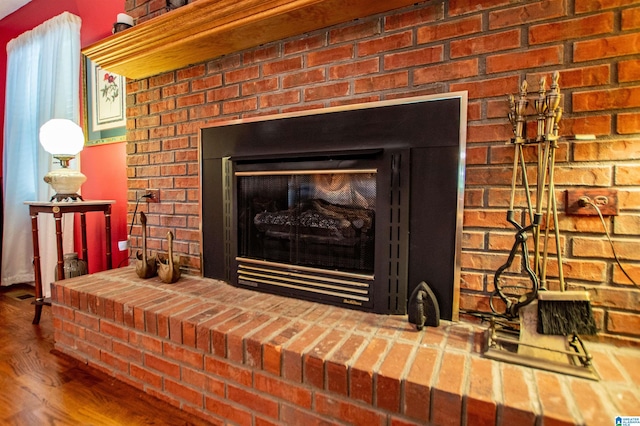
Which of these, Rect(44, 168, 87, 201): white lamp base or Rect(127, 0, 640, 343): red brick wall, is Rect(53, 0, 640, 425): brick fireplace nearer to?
Rect(127, 0, 640, 343): red brick wall

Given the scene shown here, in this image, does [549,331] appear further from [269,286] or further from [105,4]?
[105,4]

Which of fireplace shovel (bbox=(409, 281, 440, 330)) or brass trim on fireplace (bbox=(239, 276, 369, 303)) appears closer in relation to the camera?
fireplace shovel (bbox=(409, 281, 440, 330))

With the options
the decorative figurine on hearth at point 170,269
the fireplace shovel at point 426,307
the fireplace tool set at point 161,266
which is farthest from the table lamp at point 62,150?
the fireplace shovel at point 426,307

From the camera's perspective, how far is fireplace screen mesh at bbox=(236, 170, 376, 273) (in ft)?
4.30

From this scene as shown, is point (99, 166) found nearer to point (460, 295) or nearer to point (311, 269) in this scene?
point (311, 269)

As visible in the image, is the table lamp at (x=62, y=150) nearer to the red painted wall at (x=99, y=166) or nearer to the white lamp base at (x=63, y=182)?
the white lamp base at (x=63, y=182)

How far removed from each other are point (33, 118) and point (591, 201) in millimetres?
3872

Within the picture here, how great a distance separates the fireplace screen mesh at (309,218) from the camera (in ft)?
4.30

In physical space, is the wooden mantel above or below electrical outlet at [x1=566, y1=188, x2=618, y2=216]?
above

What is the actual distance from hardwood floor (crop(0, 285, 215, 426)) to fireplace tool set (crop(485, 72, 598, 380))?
3.84 ft

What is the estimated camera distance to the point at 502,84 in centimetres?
108

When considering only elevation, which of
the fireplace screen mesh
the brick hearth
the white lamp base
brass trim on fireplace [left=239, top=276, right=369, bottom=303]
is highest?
the white lamp base

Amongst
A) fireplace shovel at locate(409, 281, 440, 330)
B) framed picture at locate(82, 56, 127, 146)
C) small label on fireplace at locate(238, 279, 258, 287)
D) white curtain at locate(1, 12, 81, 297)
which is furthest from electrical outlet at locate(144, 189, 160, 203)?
fireplace shovel at locate(409, 281, 440, 330)

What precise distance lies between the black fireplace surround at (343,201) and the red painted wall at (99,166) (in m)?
1.11
